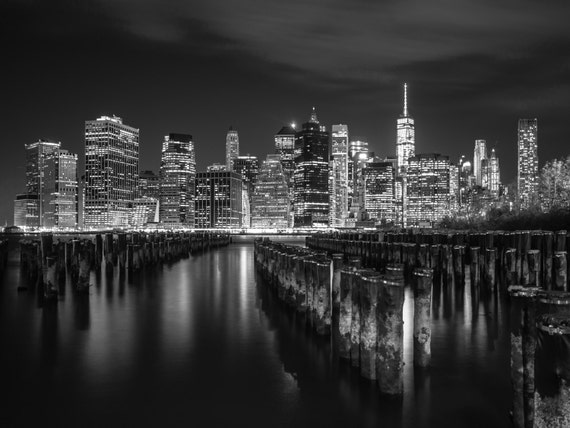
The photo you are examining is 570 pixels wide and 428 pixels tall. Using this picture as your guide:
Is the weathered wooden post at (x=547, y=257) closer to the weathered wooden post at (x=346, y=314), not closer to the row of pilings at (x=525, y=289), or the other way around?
the row of pilings at (x=525, y=289)

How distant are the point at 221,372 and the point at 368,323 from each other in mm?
3484

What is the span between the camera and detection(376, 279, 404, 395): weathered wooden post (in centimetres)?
820

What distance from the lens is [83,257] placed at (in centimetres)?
2111

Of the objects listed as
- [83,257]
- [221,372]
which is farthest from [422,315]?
[83,257]

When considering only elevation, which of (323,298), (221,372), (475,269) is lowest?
(221,372)

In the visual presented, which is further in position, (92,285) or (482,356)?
(92,285)

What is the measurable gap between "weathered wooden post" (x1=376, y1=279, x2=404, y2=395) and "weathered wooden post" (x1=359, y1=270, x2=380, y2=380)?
308 millimetres

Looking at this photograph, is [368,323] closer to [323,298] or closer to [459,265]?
[323,298]

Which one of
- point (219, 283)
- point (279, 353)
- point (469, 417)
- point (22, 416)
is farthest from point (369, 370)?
point (219, 283)

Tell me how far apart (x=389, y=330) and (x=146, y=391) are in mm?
4458

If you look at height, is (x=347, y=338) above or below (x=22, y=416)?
above

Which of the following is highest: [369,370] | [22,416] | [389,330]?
[389,330]

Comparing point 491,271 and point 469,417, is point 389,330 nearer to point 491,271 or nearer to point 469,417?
point 469,417

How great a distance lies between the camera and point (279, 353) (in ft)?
39.0
